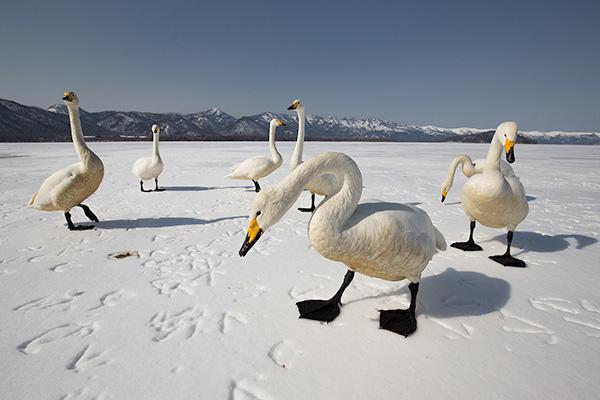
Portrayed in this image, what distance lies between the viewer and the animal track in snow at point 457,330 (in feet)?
8.45

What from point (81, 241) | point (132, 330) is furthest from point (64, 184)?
point (132, 330)

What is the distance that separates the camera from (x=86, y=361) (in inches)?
87.9

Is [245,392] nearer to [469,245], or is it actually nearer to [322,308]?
[322,308]

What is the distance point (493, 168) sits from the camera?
166 inches

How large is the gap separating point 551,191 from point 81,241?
42.6ft

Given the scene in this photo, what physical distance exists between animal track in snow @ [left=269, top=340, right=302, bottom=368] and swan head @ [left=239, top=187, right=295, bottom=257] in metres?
0.85

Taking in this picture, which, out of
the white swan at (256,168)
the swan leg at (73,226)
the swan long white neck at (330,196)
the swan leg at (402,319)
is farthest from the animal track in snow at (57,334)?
the white swan at (256,168)

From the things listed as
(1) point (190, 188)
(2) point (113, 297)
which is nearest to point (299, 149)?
(1) point (190, 188)

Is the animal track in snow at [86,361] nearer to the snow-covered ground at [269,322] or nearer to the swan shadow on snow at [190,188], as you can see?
the snow-covered ground at [269,322]

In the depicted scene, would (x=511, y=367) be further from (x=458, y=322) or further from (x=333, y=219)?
(x=333, y=219)

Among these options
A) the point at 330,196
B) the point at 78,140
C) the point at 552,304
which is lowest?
the point at 552,304

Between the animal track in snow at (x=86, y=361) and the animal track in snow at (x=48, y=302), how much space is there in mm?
867

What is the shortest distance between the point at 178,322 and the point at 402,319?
2113mm

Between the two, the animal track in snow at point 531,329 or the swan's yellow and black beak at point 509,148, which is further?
the swan's yellow and black beak at point 509,148
